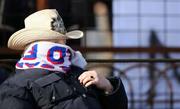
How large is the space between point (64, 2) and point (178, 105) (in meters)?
1.88

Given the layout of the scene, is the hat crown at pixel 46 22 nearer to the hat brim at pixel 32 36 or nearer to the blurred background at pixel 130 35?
the hat brim at pixel 32 36

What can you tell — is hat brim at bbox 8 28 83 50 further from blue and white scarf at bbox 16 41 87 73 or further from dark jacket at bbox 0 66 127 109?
dark jacket at bbox 0 66 127 109

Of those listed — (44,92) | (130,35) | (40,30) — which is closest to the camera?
(44,92)

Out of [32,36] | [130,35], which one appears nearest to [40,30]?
[32,36]

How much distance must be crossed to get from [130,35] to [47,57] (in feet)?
15.8

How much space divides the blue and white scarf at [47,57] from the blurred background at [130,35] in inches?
178

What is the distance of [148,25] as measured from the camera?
765cm

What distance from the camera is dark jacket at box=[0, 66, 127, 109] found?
9.26ft

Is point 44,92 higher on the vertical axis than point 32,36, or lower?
lower

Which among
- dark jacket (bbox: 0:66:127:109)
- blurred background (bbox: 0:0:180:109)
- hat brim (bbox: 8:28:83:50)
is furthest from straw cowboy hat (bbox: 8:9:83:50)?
blurred background (bbox: 0:0:180:109)

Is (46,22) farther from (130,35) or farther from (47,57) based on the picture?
(130,35)

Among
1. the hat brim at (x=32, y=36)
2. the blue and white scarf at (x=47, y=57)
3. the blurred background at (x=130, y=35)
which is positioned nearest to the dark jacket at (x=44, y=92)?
the blue and white scarf at (x=47, y=57)

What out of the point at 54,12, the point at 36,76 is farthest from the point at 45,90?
the point at 54,12

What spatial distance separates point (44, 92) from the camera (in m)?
2.85
